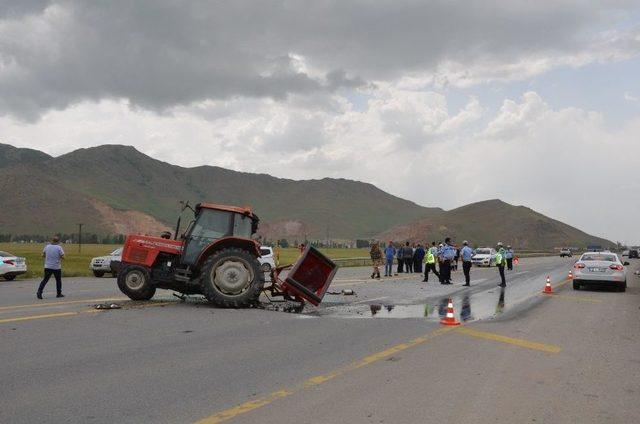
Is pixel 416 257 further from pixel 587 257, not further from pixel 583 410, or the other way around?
pixel 583 410

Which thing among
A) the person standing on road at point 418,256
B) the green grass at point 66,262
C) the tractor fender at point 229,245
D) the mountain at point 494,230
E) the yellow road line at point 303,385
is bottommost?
the yellow road line at point 303,385

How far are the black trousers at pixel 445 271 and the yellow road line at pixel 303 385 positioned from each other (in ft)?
43.0

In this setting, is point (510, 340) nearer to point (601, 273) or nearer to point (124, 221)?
point (601, 273)

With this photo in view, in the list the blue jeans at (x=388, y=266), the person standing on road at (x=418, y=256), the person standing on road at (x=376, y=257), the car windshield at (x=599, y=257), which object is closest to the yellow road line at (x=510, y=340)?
the car windshield at (x=599, y=257)

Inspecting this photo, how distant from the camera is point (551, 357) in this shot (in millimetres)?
8414

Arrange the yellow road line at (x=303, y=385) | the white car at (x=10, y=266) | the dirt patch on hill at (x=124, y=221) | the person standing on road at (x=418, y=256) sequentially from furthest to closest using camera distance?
the dirt patch on hill at (x=124, y=221), the person standing on road at (x=418, y=256), the white car at (x=10, y=266), the yellow road line at (x=303, y=385)

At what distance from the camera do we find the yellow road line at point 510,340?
909 cm

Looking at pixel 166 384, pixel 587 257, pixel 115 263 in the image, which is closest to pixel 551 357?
pixel 166 384

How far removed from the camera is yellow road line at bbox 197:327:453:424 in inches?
213

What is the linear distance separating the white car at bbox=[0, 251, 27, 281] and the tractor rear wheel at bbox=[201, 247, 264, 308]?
16264 millimetres

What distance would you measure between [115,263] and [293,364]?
7914mm

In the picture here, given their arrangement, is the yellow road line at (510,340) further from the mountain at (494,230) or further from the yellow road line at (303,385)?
the mountain at (494,230)

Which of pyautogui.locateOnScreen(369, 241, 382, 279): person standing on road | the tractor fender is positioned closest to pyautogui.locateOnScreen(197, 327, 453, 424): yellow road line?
the tractor fender

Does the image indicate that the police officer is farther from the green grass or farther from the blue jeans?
the green grass
